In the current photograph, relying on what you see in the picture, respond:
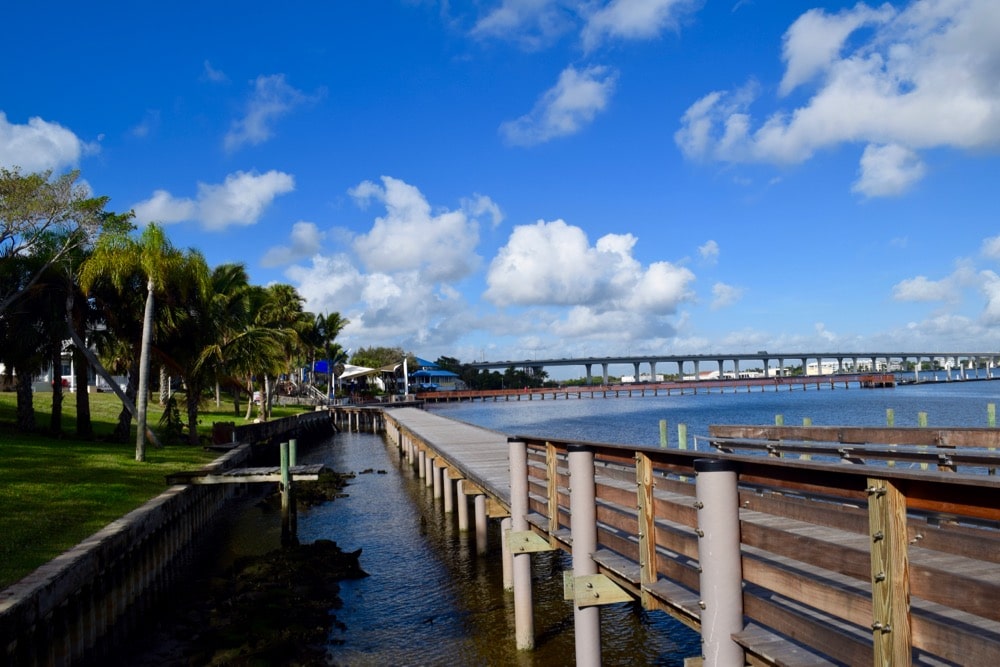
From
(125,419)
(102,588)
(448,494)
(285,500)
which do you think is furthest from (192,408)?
(102,588)

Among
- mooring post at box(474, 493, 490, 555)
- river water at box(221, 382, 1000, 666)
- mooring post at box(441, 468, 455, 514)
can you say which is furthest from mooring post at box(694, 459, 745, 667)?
mooring post at box(441, 468, 455, 514)

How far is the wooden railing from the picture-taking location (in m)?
2.79

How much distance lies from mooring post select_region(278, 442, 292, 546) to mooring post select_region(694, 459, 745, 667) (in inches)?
560

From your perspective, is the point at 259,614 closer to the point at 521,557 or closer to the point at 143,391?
the point at 521,557

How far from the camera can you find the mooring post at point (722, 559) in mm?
4148

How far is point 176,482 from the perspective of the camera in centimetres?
1678

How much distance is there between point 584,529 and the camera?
6.94 metres

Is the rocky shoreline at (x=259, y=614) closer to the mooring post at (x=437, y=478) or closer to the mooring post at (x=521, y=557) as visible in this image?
the mooring post at (x=521, y=557)

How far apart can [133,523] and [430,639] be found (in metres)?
5.19

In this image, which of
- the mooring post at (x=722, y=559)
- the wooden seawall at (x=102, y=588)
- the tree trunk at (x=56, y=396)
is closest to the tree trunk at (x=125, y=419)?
the tree trunk at (x=56, y=396)

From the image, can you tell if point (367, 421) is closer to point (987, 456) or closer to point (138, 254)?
point (138, 254)

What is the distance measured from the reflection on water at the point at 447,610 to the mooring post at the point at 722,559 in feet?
19.2

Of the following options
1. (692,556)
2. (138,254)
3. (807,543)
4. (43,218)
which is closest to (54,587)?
(692,556)

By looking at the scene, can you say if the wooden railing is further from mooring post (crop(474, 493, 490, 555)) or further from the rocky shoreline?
mooring post (crop(474, 493, 490, 555))
